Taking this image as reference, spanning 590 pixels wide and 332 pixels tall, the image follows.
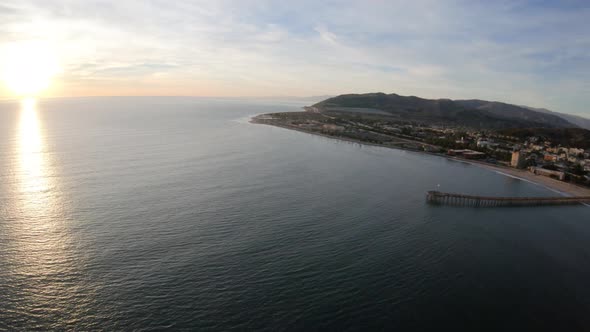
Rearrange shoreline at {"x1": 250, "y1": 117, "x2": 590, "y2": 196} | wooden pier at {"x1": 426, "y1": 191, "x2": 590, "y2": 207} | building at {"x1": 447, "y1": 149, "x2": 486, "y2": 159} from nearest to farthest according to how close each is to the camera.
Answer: wooden pier at {"x1": 426, "y1": 191, "x2": 590, "y2": 207}, shoreline at {"x1": 250, "y1": 117, "x2": 590, "y2": 196}, building at {"x1": 447, "y1": 149, "x2": 486, "y2": 159}

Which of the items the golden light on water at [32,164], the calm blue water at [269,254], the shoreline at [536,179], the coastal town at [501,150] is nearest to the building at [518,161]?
the coastal town at [501,150]

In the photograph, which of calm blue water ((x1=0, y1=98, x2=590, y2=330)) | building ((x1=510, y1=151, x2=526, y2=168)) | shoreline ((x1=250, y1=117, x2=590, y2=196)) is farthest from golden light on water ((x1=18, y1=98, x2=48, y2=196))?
building ((x1=510, y1=151, x2=526, y2=168))

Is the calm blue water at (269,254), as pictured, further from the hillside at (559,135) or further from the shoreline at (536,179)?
the hillside at (559,135)

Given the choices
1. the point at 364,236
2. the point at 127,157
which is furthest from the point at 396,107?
the point at 364,236

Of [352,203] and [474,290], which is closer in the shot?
[474,290]

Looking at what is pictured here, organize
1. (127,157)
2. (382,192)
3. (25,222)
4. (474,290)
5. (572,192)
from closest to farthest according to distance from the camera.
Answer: (474,290), (25,222), (382,192), (572,192), (127,157)

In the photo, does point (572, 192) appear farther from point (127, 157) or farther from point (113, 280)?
point (127, 157)

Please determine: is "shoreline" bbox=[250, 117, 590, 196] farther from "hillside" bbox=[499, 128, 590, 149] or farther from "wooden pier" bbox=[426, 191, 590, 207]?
"hillside" bbox=[499, 128, 590, 149]
